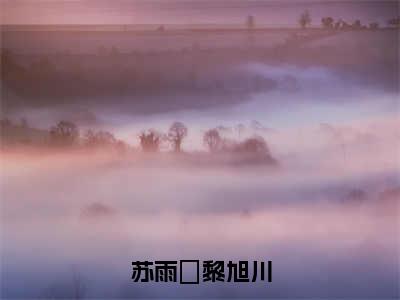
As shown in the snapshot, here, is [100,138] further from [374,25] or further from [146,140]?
[374,25]

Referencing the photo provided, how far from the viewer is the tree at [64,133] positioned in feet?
5.99

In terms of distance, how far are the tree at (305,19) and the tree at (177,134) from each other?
55cm

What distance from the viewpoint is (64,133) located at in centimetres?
183

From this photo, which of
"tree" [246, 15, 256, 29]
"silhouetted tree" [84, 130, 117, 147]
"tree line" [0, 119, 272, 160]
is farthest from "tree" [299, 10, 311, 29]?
"silhouetted tree" [84, 130, 117, 147]

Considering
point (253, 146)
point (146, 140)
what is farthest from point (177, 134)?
point (253, 146)

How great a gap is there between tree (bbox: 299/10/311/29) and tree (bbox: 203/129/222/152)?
0.48 metres

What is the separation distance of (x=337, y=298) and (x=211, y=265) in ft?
1.44

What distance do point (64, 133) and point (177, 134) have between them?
386 mm

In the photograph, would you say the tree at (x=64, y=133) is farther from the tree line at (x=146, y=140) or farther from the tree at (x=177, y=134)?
the tree at (x=177, y=134)

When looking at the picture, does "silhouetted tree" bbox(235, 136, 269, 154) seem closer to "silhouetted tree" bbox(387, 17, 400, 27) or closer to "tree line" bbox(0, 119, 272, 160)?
"tree line" bbox(0, 119, 272, 160)

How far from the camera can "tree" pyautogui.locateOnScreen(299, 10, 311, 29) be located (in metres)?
1.87

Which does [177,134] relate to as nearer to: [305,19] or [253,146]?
[253,146]

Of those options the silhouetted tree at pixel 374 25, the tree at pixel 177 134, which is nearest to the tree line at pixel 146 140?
the tree at pixel 177 134

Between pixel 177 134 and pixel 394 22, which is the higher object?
pixel 394 22
